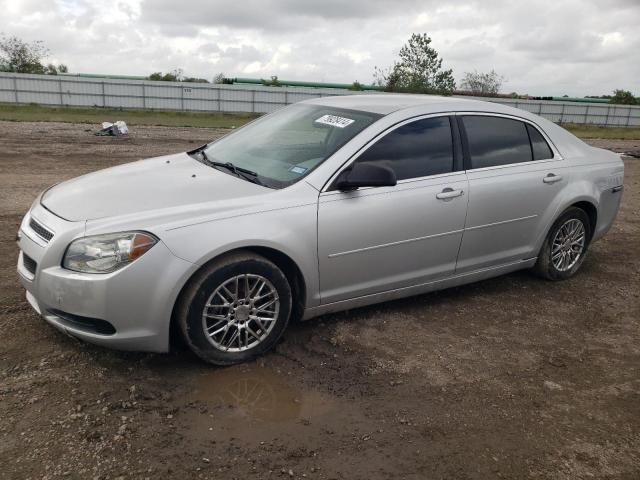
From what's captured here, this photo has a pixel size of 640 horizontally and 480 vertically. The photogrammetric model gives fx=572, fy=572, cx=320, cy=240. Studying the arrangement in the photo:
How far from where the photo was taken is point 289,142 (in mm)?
4434

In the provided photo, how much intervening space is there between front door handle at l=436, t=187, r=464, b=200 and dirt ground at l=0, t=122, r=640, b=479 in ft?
3.25

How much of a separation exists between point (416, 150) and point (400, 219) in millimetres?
600

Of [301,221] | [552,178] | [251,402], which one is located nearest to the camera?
[251,402]

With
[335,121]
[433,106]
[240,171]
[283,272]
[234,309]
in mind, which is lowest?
[234,309]

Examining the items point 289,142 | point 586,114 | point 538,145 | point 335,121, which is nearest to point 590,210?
point 538,145

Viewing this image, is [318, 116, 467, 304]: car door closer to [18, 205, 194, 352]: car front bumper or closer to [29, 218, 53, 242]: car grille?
[18, 205, 194, 352]: car front bumper

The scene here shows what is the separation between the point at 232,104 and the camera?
3659 centimetres

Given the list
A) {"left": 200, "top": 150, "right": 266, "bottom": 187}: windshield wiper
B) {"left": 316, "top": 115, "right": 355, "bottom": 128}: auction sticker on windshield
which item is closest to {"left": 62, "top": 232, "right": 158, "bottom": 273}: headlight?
{"left": 200, "top": 150, "right": 266, "bottom": 187}: windshield wiper

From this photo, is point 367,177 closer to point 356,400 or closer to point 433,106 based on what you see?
point 433,106

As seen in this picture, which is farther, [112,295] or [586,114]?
[586,114]

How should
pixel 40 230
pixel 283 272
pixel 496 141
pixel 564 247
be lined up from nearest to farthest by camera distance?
1. pixel 40 230
2. pixel 283 272
3. pixel 496 141
4. pixel 564 247

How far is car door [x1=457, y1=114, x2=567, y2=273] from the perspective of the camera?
15.0 feet

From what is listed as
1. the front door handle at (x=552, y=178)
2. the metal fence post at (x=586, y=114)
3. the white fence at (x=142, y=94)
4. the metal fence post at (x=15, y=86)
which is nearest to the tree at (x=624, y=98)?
the metal fence post at (x=586, y=114)

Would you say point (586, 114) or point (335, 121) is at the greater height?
point (335, 121)
